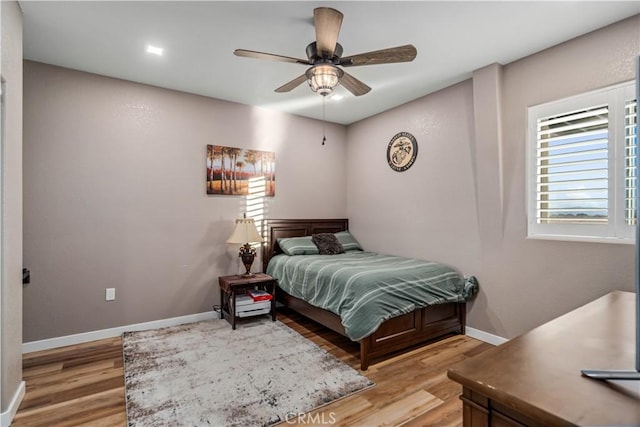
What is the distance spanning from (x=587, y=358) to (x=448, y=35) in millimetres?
2424

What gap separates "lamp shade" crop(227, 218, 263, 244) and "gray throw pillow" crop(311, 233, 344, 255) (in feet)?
2.85

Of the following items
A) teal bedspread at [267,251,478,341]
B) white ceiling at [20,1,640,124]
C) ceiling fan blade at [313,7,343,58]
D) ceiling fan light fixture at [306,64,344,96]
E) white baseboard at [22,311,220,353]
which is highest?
white ceiling at [20,1,640,124]

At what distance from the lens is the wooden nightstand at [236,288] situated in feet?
11.4

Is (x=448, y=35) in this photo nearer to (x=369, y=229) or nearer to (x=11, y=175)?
(x=369, y=229)

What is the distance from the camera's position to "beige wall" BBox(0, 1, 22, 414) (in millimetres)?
1899

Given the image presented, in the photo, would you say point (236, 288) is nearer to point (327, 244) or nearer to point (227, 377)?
point (227, 377)

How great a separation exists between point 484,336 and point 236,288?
2.63 meters

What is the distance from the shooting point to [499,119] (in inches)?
119

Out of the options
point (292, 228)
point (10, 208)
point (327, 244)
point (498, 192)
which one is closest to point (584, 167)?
point (498, 192)

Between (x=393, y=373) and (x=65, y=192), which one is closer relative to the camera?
(x=393, y=373)

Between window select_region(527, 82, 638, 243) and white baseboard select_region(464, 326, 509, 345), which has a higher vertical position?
window select_region(527, 82, 638, 243)

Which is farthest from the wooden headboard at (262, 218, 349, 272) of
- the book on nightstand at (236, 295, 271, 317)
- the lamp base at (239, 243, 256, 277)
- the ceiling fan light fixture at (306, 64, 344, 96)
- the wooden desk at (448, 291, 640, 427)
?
the wooden desk at (448, 291, 640, 427)

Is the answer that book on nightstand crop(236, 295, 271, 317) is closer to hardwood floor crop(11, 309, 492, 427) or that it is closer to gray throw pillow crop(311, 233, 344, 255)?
hardwood floor crop(11, 309, 492, 427)

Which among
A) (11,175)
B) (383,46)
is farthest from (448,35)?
(11,175)
